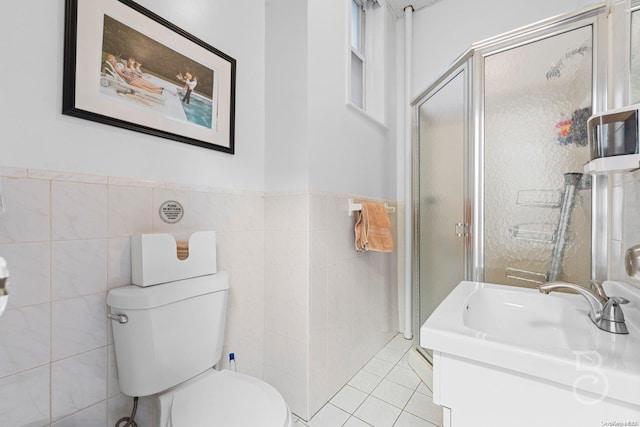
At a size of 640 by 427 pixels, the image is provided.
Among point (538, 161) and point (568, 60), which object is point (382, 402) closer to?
point (538, 161)

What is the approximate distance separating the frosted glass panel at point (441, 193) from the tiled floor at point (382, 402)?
1.46 feet

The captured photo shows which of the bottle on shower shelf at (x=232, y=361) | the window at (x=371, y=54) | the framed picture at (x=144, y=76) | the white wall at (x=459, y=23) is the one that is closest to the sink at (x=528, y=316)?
the bottle on shower shelf at (x=232, y=361)

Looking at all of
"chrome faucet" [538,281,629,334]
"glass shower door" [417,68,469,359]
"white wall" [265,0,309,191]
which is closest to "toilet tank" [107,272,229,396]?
"white wall" [265,0,309,191]

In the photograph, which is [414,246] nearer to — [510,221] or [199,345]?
[510,221]

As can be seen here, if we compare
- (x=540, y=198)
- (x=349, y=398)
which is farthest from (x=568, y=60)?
(x=349, y=398)

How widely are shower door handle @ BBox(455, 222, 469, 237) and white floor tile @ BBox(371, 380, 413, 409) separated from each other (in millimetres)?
958

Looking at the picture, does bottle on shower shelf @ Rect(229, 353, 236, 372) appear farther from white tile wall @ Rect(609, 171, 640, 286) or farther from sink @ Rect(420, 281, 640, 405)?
white tile wall @ Rect(609, 171, 640, 286)

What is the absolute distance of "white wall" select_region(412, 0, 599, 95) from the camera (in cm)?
184

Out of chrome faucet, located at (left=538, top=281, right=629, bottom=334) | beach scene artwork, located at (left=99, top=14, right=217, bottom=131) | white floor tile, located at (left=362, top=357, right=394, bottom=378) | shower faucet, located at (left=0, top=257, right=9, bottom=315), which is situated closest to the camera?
shower faucet, located at (left=0, top=257, right=9, bottom=315)

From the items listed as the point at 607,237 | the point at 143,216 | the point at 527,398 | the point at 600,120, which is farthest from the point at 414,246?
the point at 143,216

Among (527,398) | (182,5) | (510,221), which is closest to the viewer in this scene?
(527,398)

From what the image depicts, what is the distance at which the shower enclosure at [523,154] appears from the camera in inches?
47.1

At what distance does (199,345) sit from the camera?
43.1 inches

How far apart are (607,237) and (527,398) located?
88 centimetres
